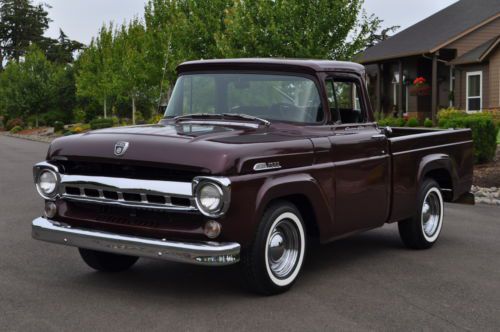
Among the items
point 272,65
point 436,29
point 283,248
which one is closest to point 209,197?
point 283,248

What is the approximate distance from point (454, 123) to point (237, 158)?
451 inches

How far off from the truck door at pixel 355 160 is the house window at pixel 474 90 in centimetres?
2517

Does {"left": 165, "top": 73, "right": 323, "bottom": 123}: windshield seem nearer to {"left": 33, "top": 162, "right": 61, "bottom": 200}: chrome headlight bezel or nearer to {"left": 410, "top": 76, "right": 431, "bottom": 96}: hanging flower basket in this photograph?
{"left": 33, "top": 162, "right": 61, "bottom": 200}: chrome headlight bezel

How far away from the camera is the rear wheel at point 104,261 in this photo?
635cm

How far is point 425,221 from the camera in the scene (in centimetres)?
786

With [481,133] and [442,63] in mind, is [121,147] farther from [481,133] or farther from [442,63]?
[442,63]

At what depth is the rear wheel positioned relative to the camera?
635cm

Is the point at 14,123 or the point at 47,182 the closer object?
the point at 47,182

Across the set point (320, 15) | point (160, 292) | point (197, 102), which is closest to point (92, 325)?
point (160, 292)

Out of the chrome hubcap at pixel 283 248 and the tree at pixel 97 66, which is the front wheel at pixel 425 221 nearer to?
the chrome hubcap at pixel 283 248

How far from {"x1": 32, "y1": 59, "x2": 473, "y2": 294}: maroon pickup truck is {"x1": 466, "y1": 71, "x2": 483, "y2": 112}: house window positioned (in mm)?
24569

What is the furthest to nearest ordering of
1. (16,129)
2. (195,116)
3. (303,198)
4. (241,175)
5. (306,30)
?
(16,129) → (306,30) → (195,116) → (303,198) → (241,175)

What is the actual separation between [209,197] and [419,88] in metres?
28.7

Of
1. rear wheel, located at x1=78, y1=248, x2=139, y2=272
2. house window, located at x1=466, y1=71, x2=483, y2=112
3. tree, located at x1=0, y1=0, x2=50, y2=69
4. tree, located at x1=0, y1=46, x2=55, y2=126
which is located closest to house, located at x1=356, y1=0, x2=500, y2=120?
house window, located at x1=466, y1=71, x2=483, y2=112
